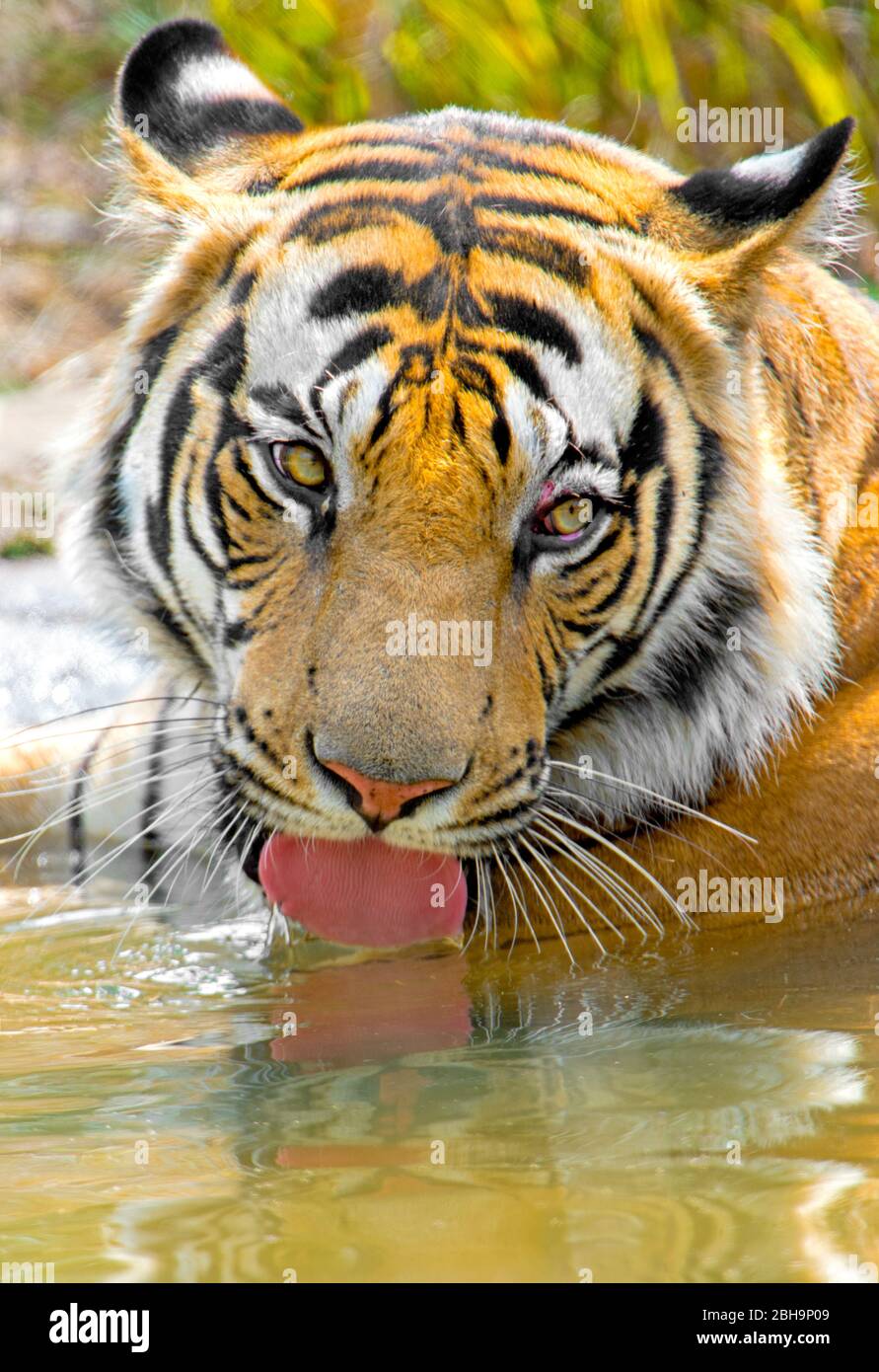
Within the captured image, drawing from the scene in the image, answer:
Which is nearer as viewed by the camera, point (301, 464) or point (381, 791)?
point (381, 791)

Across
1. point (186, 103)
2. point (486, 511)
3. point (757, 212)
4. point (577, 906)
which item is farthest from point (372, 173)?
point (577, 906)

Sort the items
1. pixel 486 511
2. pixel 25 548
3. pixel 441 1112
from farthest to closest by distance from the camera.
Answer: pixel 25 548 → pixel 486 511 → pixel 441 1112

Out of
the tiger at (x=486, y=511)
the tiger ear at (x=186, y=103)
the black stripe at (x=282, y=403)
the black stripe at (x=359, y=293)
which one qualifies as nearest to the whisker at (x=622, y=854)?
the tiger at (x=486, y=511)

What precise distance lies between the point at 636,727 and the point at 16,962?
1.16m

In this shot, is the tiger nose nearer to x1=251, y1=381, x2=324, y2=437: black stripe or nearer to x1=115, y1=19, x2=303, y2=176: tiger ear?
x1=251, y1=381, x2=324, y2=437: black stripe

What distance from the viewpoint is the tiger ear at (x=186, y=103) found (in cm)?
291

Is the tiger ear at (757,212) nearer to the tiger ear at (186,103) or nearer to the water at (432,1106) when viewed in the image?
the tiger ear at (186,103)

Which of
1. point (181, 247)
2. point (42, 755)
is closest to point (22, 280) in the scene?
point (42, 755)

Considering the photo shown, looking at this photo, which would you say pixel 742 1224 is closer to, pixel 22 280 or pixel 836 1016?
pixel 836 1016

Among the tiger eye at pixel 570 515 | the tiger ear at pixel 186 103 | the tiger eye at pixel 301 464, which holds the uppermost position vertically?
the tiger ear at pixel 186 103

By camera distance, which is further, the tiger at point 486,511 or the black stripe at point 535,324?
the black stripe at point 535,324

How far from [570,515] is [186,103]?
1078mm

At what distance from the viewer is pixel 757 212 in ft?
9.00

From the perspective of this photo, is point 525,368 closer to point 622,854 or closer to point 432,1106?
point 622,854
